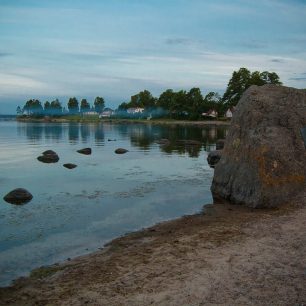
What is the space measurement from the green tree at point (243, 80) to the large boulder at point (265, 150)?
118942 mm

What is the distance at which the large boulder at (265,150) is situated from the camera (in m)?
17.0

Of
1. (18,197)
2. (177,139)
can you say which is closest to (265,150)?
(18,197)

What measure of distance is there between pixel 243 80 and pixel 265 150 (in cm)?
12388

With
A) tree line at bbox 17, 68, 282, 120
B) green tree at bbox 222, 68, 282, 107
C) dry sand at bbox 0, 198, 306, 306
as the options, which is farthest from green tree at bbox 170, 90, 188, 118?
dry sand at bbox 0, 198, 306, 306

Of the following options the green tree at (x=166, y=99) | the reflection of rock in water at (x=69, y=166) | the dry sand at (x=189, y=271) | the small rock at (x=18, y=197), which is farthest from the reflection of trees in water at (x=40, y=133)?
the green tree at (x=166, y=99)

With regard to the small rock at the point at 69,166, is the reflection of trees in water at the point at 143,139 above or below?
below

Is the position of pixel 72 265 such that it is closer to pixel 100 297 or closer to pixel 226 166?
pixel 100 297

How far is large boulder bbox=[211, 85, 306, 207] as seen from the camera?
55.9 ft

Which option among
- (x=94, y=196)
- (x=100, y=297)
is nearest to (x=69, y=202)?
(x=94, y=196)

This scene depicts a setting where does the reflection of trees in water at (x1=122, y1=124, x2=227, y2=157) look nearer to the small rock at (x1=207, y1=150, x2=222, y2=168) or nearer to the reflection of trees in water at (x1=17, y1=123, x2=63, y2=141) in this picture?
the small rock at (x1=207, y1=150, x2=222, y2=168)

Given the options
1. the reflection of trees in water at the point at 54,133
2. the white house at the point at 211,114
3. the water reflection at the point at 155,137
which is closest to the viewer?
the water reflection at the point at 155,137

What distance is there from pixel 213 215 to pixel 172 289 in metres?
8.47

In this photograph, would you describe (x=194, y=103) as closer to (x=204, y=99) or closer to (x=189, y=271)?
(x=204, y=99)

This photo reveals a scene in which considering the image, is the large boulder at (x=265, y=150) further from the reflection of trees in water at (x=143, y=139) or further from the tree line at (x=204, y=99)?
the tree line at (x=204, y=99)
